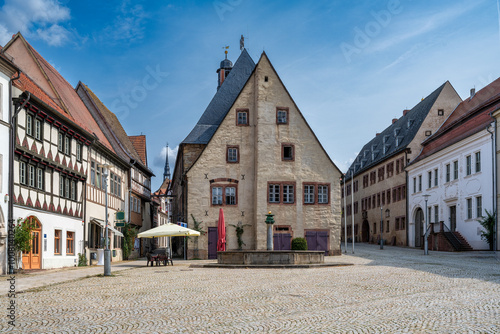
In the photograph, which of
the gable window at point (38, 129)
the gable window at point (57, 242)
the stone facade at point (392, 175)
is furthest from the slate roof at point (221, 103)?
the gable window at point (38, 129)

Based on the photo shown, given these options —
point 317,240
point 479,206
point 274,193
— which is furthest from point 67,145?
point 479,206

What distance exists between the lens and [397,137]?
198 feet

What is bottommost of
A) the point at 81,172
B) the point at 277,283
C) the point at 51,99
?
the point at 277,283

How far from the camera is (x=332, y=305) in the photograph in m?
12.0

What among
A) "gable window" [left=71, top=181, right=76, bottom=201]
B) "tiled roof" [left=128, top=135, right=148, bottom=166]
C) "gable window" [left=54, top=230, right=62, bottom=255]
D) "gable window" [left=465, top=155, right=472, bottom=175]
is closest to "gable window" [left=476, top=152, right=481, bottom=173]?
"gable window" [left=465, top=155, right=472, bottom=175]

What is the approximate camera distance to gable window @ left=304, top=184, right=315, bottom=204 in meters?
39.2

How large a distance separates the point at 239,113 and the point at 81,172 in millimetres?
12216

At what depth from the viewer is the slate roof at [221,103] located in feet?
151

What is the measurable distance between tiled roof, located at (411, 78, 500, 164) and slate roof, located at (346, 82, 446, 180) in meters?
2.41

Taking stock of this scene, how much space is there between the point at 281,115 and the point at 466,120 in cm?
1588

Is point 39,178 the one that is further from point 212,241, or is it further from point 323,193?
point 323,193

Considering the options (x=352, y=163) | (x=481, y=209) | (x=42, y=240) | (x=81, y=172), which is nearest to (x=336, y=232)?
(x=481, y=209)

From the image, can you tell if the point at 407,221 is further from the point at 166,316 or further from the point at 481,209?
the point at 166,316

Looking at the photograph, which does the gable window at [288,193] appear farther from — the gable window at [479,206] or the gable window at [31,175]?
the gable window at [31,175]
